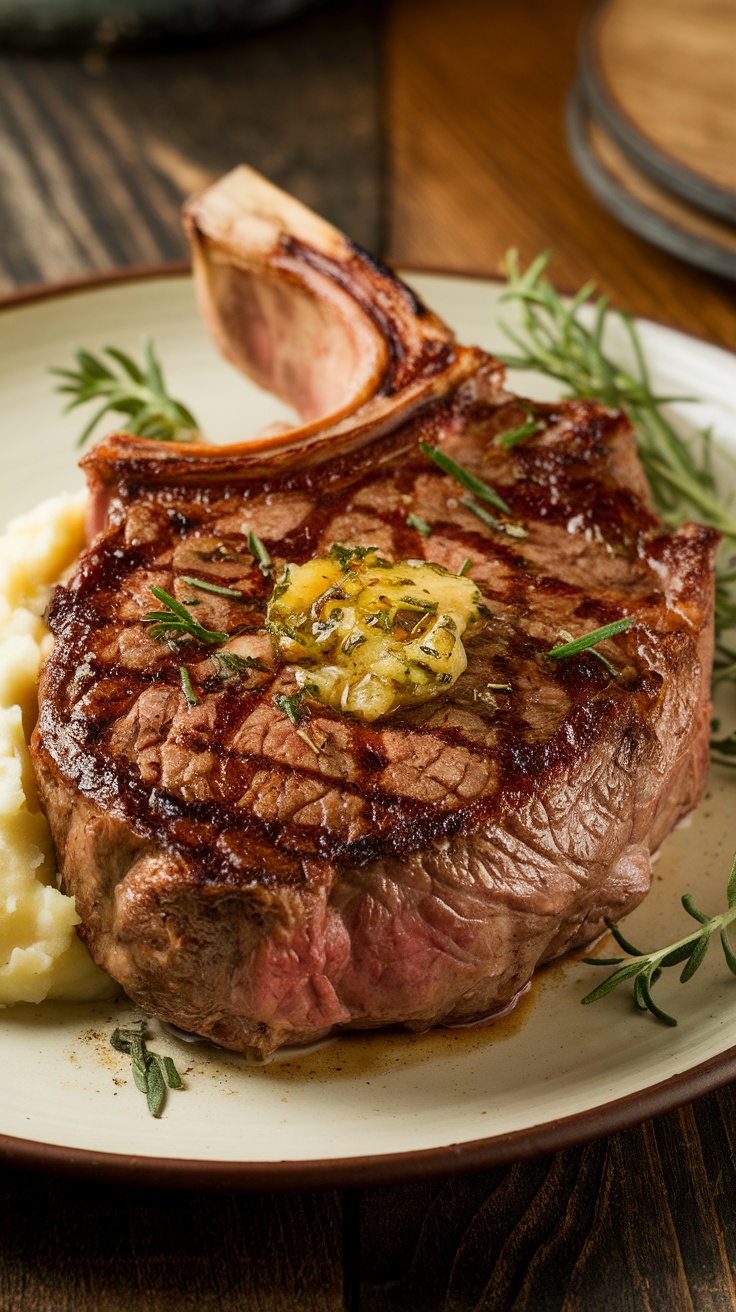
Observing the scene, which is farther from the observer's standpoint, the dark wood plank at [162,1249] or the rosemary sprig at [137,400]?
the rosemary sprig at [137,400]

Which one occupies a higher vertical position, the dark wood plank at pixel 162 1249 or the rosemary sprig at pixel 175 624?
the rosemary sprig at pixel 175 624

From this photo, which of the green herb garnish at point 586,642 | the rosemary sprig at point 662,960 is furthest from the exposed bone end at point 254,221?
the rosemary sprig at point 662,960

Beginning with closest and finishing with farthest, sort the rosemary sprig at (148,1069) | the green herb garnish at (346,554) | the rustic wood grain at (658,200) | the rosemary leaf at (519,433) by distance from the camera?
the rosemary sprig at (148,1069)
the green herb garnish at (346,554)
the rosemary leaf at (519,433)
the rustic wood grain at (658,200)

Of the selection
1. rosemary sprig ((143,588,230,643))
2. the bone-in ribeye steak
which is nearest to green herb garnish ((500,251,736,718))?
the bone-in ribeye steak

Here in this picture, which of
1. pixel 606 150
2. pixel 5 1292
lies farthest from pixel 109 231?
pixel 5 1292

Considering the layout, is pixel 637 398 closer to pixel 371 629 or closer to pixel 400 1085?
pixel 371 629

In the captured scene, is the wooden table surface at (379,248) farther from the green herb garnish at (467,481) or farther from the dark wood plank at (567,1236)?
the green herb garnish at (467,481)

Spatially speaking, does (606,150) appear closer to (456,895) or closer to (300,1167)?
(456,895)
